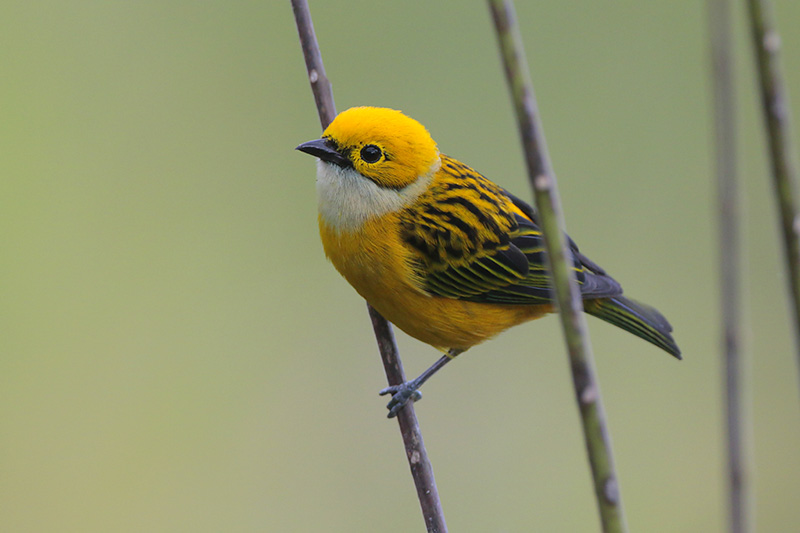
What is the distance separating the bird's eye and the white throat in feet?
0.27

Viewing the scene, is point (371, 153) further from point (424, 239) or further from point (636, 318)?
point (636, 318)

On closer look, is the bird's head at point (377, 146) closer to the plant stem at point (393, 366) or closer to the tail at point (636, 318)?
the plant stem at point (393, 366)

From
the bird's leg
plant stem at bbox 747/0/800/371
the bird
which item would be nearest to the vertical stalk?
plant stem at bbox 747/0/800/371

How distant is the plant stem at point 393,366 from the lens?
2365mm

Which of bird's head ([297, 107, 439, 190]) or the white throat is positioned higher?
bird's head ([297, 107, 439, 190])

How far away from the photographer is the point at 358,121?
3381mm

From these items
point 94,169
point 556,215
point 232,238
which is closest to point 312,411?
point 232,238

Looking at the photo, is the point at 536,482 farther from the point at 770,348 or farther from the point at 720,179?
the point at 720,179

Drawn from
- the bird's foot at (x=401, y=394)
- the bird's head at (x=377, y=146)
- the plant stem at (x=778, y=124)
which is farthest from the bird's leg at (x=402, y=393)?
the plant stem at (x=778, y=124)

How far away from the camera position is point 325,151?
3.40 metres

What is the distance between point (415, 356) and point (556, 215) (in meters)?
5.31

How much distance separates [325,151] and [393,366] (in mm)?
968

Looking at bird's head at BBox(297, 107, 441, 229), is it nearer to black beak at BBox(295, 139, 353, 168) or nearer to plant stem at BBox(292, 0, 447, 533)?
black beak at BBox(295, 139, 353, 168)

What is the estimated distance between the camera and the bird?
3531 millimetres
